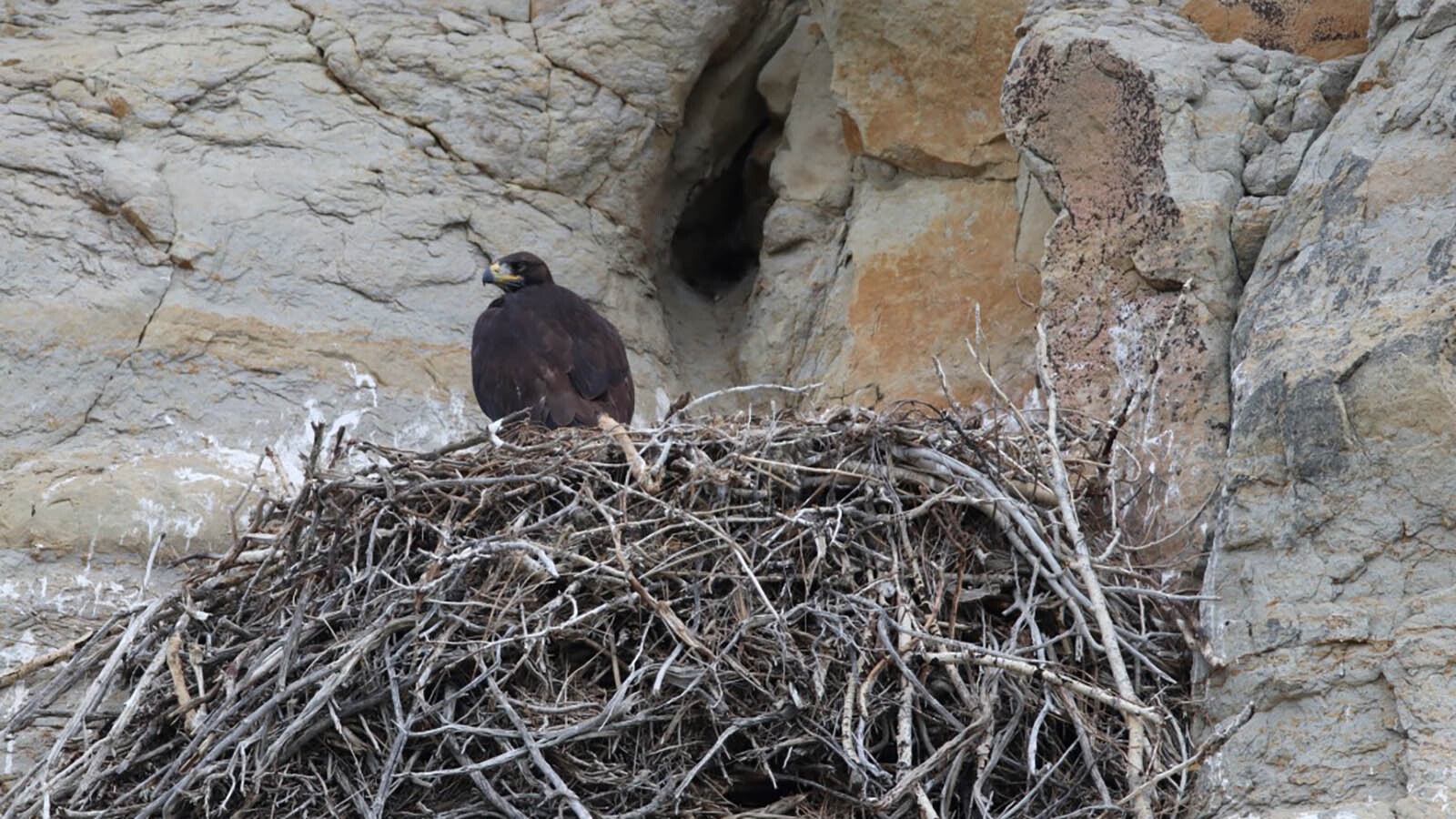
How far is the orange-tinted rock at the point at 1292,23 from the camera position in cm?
689

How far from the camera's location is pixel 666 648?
587 cm

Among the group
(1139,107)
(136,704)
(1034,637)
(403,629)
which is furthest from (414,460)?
(1139,107)

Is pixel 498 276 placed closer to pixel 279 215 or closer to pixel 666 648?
pixel 279 215

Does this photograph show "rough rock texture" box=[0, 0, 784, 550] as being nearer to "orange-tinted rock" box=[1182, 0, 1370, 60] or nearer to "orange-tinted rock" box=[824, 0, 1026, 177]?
"orange-tinted rock" box=[824, 0, 1026, 177]

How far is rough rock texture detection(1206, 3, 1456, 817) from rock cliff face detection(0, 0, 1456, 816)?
1 cm

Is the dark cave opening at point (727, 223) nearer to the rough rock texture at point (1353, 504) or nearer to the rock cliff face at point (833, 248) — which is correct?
the rock cliff face at point (833, 248)

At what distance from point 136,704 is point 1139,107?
11.6 ft

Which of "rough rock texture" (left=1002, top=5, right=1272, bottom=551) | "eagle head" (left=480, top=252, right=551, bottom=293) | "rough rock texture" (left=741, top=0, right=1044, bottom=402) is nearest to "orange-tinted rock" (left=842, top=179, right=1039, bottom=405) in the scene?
"rough rock texture" (left=741, top=0, right=1044, bottom=402)

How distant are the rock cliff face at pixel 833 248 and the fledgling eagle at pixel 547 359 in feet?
1.25

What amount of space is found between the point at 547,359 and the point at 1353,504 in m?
2.95

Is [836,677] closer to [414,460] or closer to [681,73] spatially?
[414,460]

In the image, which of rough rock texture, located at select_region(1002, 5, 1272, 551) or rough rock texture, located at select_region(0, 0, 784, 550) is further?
rough rock texture, located at select_region(0, 0, 784, 550)

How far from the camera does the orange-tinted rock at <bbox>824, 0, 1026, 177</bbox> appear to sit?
25.7 ft

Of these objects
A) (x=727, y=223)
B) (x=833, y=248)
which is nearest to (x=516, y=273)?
(x=833, y=248)
